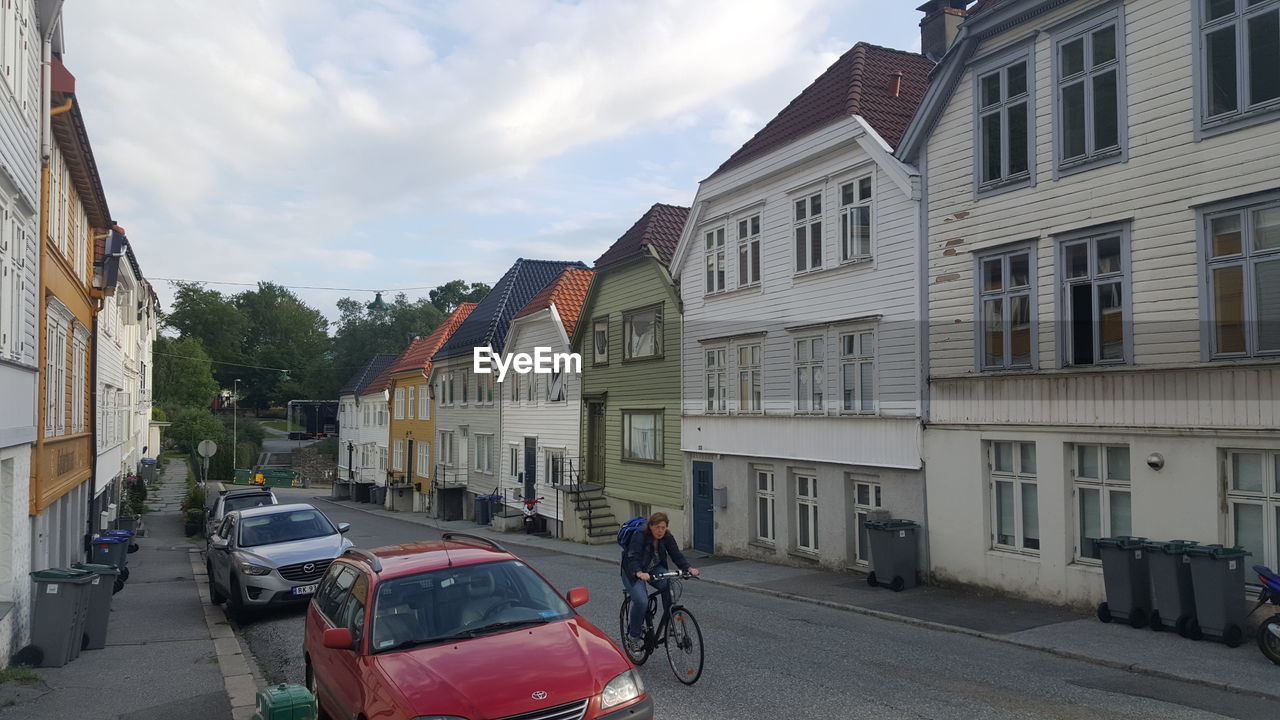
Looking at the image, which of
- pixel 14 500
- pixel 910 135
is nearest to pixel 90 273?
pixel 14 500

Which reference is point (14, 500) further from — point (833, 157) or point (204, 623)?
point (833, 157)

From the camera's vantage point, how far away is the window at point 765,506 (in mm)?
20172

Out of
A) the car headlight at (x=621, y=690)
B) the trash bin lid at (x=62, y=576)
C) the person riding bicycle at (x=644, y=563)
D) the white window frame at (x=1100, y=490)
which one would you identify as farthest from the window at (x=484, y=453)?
the car headlight at (x=621, y=690)

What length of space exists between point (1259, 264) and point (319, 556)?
42.5 ft

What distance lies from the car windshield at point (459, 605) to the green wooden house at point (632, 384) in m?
15.6

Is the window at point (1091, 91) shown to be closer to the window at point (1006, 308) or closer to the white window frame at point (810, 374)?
the window at point (1006, 308)

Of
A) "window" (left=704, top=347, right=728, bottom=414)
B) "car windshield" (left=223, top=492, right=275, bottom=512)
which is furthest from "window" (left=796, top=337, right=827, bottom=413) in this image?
"car windshield" (left=223, top=492, right=275, bottom=512)

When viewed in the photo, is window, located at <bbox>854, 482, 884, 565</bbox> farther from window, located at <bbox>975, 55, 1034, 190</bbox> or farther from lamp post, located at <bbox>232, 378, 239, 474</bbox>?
lamp post, located at <bbox>232, 378, 239, 474</bbox>

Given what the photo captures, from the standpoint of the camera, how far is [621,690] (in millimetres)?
6262

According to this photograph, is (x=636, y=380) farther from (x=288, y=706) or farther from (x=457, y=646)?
(x=457, y=646)

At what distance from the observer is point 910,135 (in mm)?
15945

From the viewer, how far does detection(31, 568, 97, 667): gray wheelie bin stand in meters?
10.6

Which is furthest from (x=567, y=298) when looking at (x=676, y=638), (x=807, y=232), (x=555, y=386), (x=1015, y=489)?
(x=676, y=638)

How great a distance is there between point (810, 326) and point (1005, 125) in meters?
5.51
